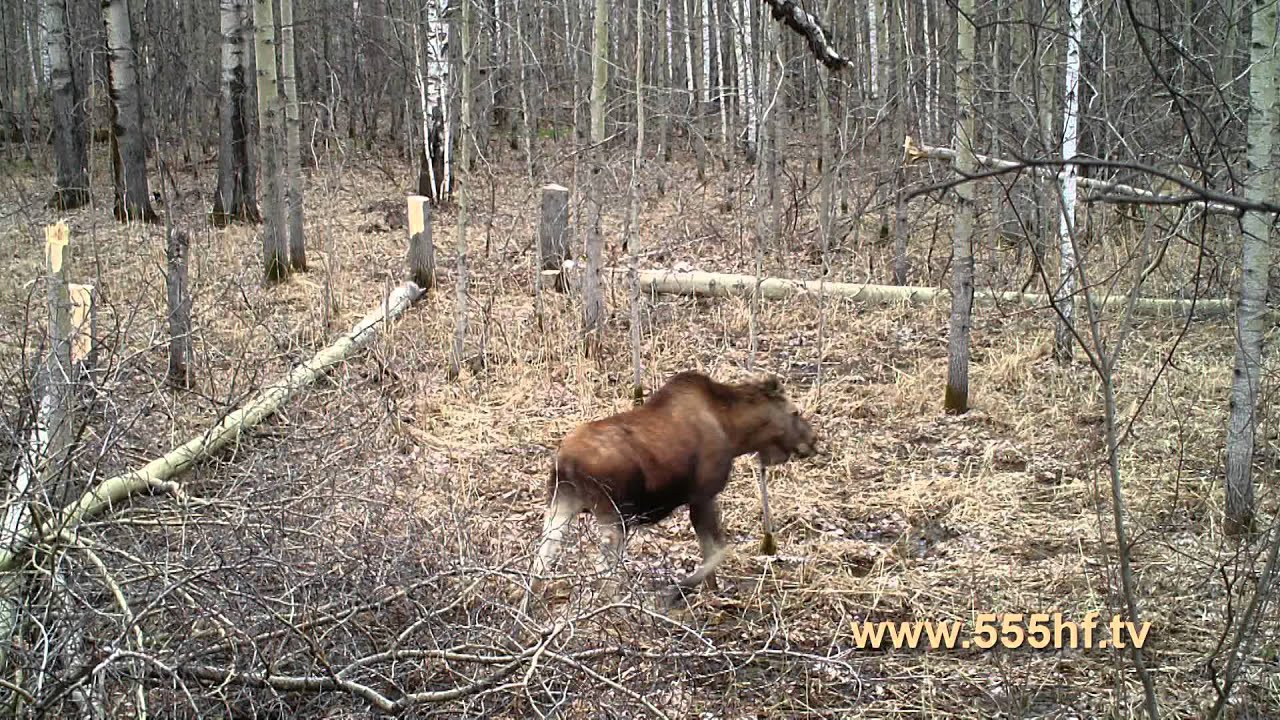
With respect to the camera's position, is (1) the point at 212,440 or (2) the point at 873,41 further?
(2) the point at 873,41

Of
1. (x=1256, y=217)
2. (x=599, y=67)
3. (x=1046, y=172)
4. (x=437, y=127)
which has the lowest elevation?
(x=1256, y=217)

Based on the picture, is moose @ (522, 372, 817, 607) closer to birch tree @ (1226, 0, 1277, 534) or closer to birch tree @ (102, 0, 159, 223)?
birch tree @ (1226, 0, 1277, 534)

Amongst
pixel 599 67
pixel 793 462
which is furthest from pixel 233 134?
pixel 793 462

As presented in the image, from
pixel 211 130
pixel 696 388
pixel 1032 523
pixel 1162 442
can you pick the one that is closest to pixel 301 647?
pixel 696 388

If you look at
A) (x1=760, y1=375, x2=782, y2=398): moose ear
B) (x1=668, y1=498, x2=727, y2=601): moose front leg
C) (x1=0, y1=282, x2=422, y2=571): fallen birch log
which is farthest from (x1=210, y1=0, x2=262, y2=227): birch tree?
(x1=668, y1=498, x2=727, y2=601): moose front leg

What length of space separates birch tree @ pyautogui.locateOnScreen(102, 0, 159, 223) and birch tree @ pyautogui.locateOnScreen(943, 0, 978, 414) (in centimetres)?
1127

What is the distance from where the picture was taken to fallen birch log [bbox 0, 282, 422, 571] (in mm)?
4305

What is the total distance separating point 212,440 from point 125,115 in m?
10.3

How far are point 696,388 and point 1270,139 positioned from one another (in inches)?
130

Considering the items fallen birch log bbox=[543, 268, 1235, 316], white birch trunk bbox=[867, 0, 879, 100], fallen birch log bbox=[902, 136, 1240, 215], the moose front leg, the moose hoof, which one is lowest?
the moose hoof

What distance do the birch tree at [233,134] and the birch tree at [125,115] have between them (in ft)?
3.37

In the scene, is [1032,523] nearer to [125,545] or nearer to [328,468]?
[328,468]

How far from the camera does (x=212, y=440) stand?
6.65m

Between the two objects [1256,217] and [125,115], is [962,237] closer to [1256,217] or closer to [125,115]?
[1256,217]
